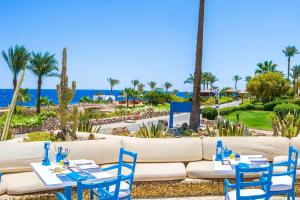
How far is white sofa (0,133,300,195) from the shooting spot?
734cm

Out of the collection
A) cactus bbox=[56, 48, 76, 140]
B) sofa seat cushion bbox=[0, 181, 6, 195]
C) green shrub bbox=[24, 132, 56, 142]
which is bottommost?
sofa seat cushion bbox=[0, 181, 6, 195]

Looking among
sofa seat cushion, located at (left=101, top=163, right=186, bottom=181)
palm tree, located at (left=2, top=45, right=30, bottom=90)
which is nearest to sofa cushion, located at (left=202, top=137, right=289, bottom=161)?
sofa seat cushion, located at (left=101, top=163, right=186, bottom=181)

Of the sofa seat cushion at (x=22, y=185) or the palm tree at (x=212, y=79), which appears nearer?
the sofa seat cushion at (x=22, y=185)

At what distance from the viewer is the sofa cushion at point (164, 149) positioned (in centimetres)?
820

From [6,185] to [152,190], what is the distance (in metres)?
2.57

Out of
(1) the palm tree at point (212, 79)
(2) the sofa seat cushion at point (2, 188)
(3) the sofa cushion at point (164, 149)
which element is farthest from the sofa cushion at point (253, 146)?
(1) the palm tree at point (212, 79)

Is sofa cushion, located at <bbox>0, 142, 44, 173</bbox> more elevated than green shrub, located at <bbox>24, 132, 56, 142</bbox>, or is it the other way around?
green shrub, located at <bbox>24, 132, 56, 142</bbox>

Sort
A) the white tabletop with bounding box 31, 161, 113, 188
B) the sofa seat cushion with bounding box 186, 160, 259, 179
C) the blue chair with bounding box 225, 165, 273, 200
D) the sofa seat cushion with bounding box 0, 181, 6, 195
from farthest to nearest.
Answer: the sofa seat cushion with bounding box 186, 160, 259, 179 < the sofa seat cushion with bounding box 0, 181, 6, 195 < the white tabletop with bounding box 31, 161, 113, 188 < the blue chair with bounding box 225, 165, 273, 200

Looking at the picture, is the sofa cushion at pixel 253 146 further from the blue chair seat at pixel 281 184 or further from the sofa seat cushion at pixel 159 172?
the blue chair seat at pixel 281 184

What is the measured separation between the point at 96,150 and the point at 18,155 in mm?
1497

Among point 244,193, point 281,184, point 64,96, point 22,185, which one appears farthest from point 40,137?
point 281,184

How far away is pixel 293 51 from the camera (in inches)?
3073

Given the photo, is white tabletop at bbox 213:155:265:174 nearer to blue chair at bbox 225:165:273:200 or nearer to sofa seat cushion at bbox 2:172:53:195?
blue chair at bbox 225:165:273:200

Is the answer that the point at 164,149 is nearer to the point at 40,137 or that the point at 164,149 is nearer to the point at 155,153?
the point at 155,153
